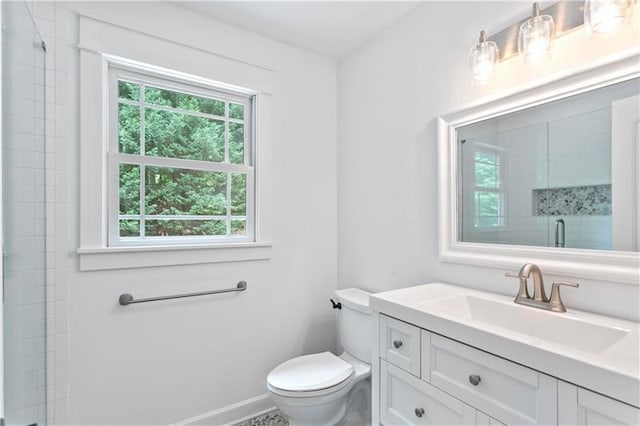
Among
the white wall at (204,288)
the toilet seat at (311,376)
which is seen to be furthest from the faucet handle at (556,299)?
the white wall at (204,288)

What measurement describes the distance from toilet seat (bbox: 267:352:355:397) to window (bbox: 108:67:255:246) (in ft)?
2.56

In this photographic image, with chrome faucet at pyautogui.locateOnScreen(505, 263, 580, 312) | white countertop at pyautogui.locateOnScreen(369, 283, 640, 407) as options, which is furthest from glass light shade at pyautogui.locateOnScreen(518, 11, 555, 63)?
white countertop at pyautogui.locateOnScreen(369, 283, 640, 407)

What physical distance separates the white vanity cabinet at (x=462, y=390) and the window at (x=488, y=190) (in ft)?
1.97

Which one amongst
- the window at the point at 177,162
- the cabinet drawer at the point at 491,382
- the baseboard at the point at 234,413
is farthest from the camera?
the baseboard at the point at 234,413

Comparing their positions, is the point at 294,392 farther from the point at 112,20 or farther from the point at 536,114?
the point at 112,20

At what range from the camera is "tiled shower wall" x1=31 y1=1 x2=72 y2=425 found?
55.3 inches

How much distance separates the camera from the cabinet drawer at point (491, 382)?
0.78m

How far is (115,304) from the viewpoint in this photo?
1.55 metres

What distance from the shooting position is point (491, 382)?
0.89 meters

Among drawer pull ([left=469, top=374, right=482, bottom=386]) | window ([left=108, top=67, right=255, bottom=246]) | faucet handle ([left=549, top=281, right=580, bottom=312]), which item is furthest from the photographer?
window ([left=108, top=67, right=255, bottom=246])

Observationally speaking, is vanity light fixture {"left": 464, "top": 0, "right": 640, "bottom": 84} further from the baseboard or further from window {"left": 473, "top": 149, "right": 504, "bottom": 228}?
the baseboard

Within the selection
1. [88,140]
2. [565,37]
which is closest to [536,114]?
[565,37]

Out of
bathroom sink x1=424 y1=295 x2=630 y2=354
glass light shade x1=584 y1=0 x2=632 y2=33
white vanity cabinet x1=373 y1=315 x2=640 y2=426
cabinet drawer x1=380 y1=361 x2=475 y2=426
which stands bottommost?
cabinet drawer x1=380 y1=361 x2=475 y2=426

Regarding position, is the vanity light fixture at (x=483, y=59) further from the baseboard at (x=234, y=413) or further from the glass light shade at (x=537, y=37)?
the baseboard at (x=234, y=413)
